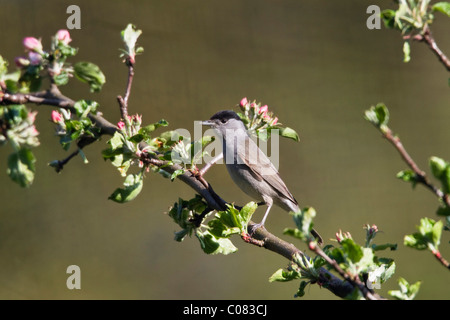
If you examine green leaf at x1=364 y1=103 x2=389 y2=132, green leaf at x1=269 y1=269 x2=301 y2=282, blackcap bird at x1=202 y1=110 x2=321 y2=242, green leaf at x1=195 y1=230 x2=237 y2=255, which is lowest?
green leaf at x1=269 y1=269 x2=301 y2=282

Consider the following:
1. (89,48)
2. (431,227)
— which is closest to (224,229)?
(431,227)

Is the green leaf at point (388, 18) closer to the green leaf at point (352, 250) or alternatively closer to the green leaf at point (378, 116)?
the green leaf at point (378, 116)

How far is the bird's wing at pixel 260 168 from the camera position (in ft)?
7.30

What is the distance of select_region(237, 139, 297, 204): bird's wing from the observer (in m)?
2.23

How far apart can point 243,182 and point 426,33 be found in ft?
4.71

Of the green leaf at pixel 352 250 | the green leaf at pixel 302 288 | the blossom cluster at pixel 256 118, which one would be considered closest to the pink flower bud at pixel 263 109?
the blossom cluster at pixel 256 118

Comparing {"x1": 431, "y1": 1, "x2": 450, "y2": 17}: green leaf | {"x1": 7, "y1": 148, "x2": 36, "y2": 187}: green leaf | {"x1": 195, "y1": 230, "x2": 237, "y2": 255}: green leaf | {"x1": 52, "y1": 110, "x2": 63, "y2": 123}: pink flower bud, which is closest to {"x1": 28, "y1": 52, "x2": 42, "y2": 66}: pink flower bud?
{"x1": 52, "y1": 110, "x2": 63, "y2": 123}: pink flower bud

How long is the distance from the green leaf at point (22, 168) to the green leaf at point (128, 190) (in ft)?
0.71

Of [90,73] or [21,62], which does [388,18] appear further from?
[21,62]

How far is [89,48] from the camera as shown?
3.12 m

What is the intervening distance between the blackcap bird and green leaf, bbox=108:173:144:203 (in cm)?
107

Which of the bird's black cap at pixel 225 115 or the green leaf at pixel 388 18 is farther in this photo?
the bird's black cap at pixel 225 115

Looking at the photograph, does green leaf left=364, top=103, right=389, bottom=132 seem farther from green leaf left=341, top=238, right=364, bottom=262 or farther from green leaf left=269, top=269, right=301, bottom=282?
green leaf left=269, top=269, right=301, bottom=282

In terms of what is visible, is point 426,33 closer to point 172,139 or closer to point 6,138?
point 172,139
